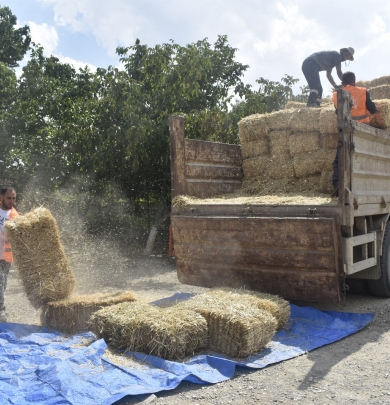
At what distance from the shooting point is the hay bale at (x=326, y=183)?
21.1 feet

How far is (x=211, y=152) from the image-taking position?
6.99 m

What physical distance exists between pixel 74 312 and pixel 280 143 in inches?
148

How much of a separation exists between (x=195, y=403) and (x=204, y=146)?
402 cm

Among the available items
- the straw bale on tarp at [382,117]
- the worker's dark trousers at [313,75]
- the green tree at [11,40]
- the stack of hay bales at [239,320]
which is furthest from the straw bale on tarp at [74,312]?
the green tree at [11,40]

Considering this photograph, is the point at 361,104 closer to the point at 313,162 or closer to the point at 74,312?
the point at 313,162

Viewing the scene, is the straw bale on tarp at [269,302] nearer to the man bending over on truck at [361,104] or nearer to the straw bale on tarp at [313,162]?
the straw bale on tarp at [313,162]

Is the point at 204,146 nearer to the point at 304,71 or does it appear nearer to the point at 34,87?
the point at 304,71

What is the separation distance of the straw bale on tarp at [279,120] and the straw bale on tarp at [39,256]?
3452 millimetres

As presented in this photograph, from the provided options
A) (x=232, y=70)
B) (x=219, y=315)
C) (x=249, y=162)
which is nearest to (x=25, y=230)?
(x=219, y=315)

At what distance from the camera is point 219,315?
15.3 feet

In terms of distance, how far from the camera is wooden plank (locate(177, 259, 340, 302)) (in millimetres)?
5496

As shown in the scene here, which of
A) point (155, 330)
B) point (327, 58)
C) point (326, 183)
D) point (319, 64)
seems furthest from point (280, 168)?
point (155, 330)

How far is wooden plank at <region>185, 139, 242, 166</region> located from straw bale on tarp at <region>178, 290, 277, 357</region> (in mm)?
2425

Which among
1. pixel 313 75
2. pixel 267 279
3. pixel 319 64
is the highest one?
pixel 319 64
